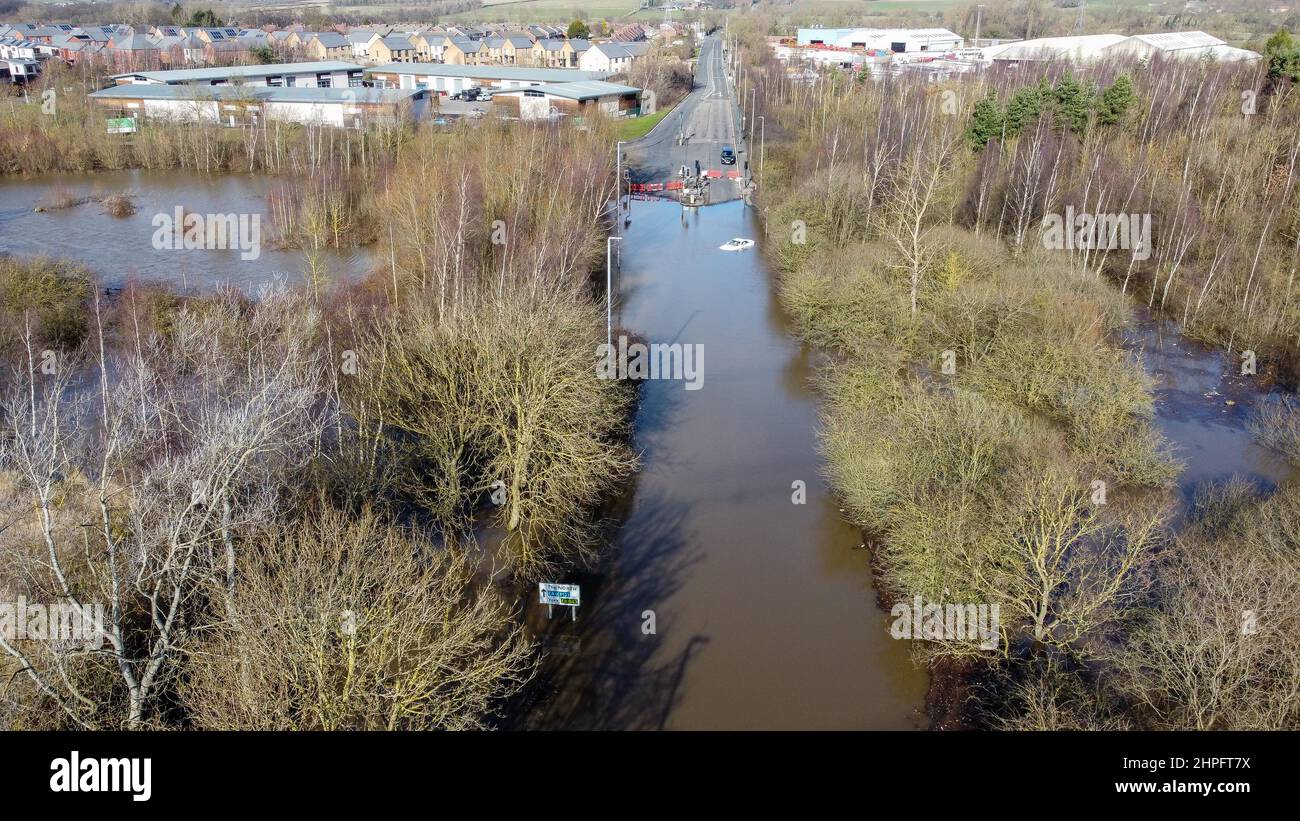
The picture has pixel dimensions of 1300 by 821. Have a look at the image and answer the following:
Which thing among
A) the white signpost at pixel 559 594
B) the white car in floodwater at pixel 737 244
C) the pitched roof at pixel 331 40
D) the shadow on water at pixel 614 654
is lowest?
the shadow on water at pixel 614 654

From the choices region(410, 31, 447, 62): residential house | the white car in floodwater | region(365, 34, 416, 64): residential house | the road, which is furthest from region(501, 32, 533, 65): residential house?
the white car in floodwater

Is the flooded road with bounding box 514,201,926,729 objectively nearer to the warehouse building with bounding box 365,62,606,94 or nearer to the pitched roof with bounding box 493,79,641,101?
the pitched roof with bounding box 493,79,641,101

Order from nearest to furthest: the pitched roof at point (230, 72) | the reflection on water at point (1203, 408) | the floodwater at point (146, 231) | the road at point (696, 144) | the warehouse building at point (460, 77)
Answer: the reflection on water at point (1203, 408)
the floodwater at point (146, 231)
the road at point (696, 144)
the pitched roof at point (230, 72)
the warehouse building at point (460, 77)

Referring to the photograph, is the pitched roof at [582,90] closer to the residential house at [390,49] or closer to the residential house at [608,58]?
the residential house at [608,58]

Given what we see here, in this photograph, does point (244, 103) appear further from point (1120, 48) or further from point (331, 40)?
point (1120, 48)

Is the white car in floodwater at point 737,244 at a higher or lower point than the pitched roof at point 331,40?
lower

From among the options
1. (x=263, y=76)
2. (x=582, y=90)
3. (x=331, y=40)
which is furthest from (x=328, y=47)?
(x=582, y=90)

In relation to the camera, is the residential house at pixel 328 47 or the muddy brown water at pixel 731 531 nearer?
the muddy brown water at pixel 731 531

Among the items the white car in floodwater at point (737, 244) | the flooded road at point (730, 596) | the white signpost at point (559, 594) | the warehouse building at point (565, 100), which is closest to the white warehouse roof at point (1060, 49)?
the warehouse building at point (565, 100)
